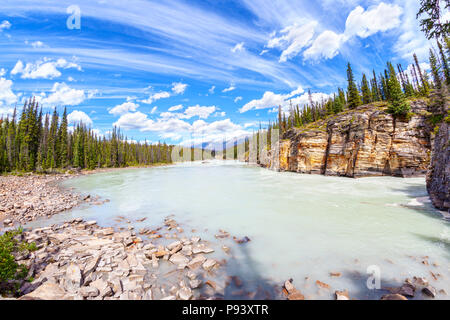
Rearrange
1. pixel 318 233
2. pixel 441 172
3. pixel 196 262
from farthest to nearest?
pixel 441 172, pixel 318 233, pixel 196 262

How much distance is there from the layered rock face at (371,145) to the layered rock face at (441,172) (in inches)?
659

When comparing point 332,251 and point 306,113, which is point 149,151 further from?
point 332,251

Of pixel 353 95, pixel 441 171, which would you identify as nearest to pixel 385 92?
pixel 353 95

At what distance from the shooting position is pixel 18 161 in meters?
47.7

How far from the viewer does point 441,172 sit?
12.8 metres

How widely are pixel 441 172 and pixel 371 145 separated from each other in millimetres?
19663

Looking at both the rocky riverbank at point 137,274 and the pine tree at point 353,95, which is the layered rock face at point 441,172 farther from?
the pine tree at point 353,95

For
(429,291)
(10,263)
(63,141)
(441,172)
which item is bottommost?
(429,291)

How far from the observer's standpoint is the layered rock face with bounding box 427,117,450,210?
12.1 m

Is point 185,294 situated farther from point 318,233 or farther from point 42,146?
point 42,146

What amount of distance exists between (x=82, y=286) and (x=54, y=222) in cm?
907

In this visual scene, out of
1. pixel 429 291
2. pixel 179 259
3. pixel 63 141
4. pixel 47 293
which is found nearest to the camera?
pixel 47 293

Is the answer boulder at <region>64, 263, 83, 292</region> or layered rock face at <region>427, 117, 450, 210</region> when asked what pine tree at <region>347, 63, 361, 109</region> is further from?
boulder at <region>64, 263, 83, 292</region>
